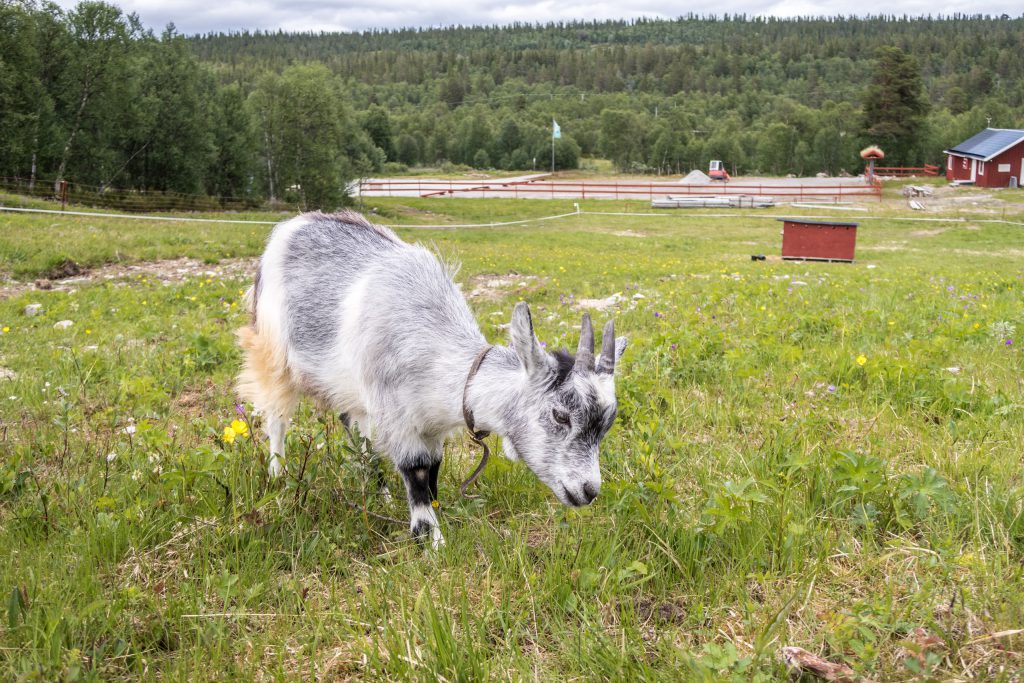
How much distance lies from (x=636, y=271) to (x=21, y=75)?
142 feet

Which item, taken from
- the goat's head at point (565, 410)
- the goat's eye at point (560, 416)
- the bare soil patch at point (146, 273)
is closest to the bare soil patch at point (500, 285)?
the bare soil patch at point (146, 273)

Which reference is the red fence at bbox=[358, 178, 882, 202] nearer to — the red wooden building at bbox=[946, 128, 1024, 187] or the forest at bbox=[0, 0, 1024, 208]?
the forest at bbox=[0, 0, 1024, 208]

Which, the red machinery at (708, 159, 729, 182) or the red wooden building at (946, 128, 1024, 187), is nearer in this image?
the red wooden building at (946, 128, 1024, 187)

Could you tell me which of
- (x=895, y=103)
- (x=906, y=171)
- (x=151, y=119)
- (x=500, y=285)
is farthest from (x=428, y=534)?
(x=895, y=103)

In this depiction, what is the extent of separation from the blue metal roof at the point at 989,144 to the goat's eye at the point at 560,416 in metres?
84.0

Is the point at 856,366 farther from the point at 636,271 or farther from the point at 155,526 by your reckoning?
the point at 636,271

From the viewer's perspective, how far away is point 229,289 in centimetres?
1290

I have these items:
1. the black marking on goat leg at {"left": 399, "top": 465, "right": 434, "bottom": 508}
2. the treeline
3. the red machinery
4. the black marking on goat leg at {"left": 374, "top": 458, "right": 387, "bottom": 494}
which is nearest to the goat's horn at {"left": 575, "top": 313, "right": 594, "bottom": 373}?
the black marking on goat leg at {"left": 399, "top": 465, "right": 434, "bottom": 508}

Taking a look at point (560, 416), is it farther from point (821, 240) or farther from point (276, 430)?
point (821, 240)

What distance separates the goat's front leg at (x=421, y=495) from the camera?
441cm

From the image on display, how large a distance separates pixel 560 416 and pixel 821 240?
983 inches

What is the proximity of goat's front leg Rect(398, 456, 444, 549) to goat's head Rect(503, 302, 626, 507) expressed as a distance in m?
0.83

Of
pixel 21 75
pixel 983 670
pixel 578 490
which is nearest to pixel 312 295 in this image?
pixel 578 490

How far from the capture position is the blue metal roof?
2844 inches
